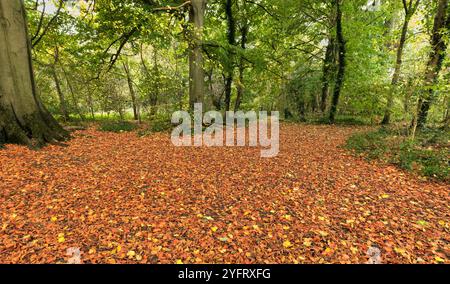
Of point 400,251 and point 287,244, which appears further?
point 287,244

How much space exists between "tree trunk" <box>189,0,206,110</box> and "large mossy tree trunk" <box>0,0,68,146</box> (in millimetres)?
4912

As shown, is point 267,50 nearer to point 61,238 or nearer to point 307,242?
point 307,242

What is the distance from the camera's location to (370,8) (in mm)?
13305

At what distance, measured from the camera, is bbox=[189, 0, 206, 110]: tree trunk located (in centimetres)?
866

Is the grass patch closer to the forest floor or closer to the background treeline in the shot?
the forest floor

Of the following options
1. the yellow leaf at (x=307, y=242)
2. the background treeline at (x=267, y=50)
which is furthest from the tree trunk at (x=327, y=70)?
the yellow leaf at (x=307, y=242)

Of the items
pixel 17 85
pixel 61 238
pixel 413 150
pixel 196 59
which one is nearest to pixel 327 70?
pixel 196 59

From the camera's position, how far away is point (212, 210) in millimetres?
3623

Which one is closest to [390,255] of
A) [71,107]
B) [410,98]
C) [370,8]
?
[410,98]

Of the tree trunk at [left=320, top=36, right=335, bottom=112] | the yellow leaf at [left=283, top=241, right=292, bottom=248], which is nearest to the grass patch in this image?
the yellow leaf at [left=283, top=241, right=292, bottom=248]

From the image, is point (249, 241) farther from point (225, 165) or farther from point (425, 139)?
point (425, 139)

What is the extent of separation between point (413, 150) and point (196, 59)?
25.3ft

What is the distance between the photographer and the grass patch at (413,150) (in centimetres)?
502
